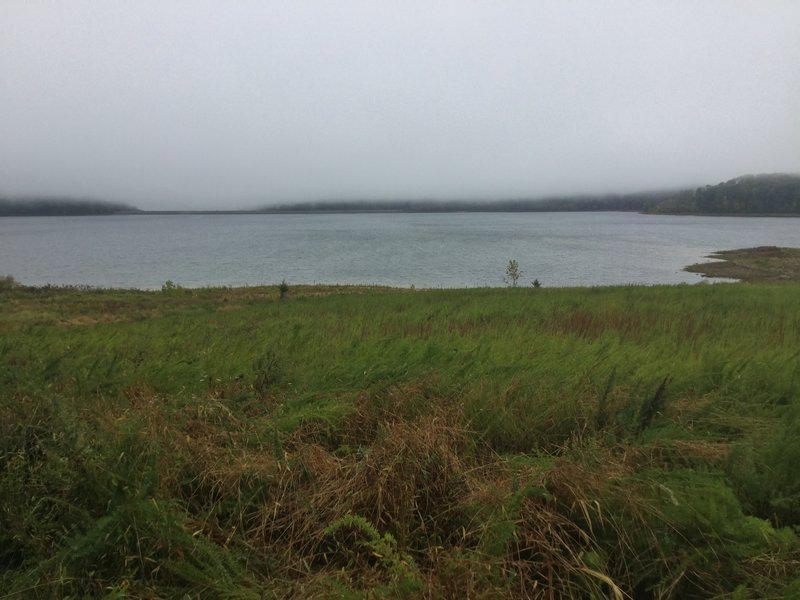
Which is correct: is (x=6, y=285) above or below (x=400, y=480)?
below

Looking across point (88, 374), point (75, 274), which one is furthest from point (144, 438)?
point (75, 274)

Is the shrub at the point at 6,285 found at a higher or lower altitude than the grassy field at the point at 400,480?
lower

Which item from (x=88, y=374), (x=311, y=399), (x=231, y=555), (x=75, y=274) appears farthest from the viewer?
(x=75, y=274)

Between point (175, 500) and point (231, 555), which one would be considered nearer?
point (231, 555)

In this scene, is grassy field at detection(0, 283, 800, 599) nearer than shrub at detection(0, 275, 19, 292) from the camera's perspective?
Yes

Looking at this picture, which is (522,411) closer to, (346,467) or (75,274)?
(346,467)

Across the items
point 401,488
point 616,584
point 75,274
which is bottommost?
point 75,274

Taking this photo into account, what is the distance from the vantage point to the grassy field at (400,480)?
2494mm

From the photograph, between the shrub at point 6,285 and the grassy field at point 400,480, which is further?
the shrub at point 6,285

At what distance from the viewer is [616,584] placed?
251 cm

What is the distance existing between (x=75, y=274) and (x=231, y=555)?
60.2 metres

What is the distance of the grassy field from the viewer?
2.49 m

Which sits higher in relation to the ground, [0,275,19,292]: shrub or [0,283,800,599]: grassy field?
[0,283,800,599]: grassy field

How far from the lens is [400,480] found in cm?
310
